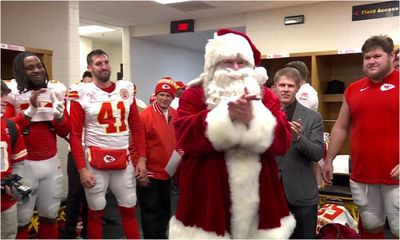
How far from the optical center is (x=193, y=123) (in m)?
1.55

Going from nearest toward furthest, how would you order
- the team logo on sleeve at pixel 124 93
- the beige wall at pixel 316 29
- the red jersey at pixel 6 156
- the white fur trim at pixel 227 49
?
1. the white fur trim at pixel 227 49
2. the red jersey at pixel 6 156
3. the team logo on sleeve at pixel 124 93
4. the beige wall at pixel 316 29

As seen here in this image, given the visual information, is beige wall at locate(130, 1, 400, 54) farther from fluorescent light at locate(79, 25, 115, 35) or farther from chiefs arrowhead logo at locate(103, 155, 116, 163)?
chiefs arrowhead logo at locate(103, 155, 116, 163)

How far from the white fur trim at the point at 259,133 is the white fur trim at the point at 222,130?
3cm

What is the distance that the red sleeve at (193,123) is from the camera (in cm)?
153

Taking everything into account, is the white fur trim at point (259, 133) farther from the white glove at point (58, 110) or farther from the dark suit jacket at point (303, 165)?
the white glove at point (58, 110)

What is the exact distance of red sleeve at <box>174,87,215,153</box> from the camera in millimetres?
1532

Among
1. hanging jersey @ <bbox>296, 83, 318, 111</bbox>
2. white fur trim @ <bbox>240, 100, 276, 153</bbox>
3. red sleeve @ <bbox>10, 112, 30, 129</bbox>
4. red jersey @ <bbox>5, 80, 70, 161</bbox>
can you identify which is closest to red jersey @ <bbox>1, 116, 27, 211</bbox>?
red sleeve @ <bbox>10, 112, 30, 129</bbox>

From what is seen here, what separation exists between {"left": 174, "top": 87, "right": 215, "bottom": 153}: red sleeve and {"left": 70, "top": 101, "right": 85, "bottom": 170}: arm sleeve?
3.96 ft

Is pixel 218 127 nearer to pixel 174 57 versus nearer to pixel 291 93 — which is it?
pixel 291 93

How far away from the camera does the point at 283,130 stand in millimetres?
1582

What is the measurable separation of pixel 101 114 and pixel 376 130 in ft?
5.72

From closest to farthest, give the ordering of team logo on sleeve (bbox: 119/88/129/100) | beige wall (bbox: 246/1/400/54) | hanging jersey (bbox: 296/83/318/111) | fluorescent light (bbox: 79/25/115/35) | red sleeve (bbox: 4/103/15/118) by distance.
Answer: red sleeve (bbox: 4/103/15/118)
team logo on sleeve (bbox: 119/88/129/100)
hanging jersey (bbox: 296/83/318/111)
beige wall (bbox: 246/1/400/54)
fluorescent light (bbox: 79/25/115/35)

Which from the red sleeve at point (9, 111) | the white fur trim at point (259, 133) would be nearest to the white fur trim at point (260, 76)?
the white fur trim at point (259, 133)

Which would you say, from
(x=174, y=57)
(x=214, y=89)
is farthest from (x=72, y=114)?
(x=174, y=57)
